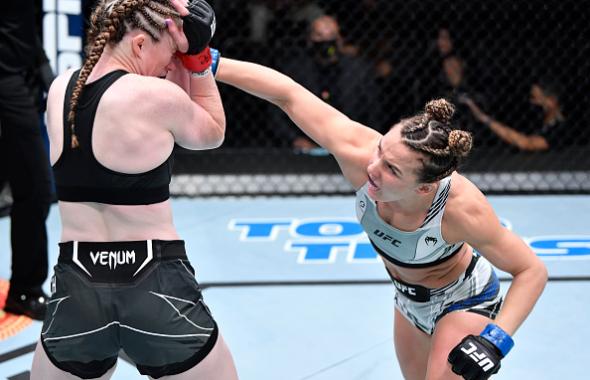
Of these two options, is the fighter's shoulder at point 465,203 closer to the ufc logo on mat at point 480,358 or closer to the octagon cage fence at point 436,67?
the ufc logo on mat at point 480,358

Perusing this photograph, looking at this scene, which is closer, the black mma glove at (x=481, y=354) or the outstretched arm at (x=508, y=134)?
the black mma glove at (x=481, y=354)

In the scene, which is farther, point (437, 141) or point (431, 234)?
point (431, 234)

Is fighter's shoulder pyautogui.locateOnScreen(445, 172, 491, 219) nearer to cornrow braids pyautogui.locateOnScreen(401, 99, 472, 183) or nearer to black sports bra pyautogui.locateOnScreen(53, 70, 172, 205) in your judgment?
cornrow braids pyautogui.locateOnScreen(401, 99, 472, 183)

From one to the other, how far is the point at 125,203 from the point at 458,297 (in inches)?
36.1

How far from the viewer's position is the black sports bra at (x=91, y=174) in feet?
4.91

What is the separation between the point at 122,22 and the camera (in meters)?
1.54

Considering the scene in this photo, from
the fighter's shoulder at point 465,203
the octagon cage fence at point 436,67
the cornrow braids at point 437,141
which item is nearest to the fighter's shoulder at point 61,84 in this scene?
the cornrow braids at point 437,141

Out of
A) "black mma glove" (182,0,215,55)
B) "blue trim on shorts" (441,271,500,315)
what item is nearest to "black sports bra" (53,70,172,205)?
"black mma glove" (182,0,215,55)

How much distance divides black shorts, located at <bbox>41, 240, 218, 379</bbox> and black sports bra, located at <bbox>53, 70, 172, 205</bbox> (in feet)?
0.30

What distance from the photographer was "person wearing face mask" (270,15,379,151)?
5096 millimetres

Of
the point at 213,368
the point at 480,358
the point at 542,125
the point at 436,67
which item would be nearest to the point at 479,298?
the point at 480,358

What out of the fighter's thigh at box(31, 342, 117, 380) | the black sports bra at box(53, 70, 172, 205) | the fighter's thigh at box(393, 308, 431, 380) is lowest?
the fighter's thigh at box(393, 308, 431, 380)

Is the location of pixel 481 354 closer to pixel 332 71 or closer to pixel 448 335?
pixel 448 335

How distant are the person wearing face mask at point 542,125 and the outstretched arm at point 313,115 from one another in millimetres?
3311
